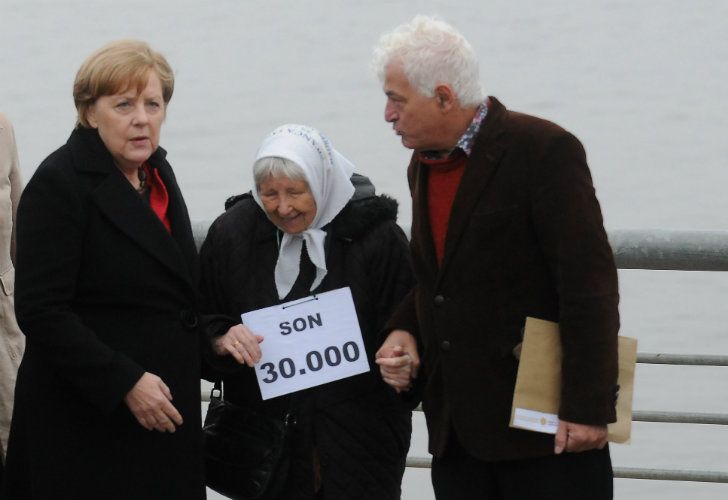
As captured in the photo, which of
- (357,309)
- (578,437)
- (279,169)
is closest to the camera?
(578,437)

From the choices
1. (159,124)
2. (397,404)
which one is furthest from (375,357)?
(159,124)

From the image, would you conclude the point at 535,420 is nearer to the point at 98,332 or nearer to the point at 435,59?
the point at 435,59

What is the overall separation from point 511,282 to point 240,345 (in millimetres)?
717

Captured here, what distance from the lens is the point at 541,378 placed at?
10.4 feet

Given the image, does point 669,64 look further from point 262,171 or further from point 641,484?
point 262,171

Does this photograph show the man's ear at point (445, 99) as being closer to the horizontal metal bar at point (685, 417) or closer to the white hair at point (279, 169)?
the white hair at point (279, 169)

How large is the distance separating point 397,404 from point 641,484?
4733mm

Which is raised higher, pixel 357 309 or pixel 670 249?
pixel 670 249

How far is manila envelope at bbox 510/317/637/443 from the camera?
10.3 feet

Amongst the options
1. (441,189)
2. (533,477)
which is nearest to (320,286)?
(441,189)

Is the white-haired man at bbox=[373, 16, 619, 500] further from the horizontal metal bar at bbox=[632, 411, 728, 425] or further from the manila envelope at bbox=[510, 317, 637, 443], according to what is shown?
the horizontal metal bar at bbox=[632, 411, 728, 425]

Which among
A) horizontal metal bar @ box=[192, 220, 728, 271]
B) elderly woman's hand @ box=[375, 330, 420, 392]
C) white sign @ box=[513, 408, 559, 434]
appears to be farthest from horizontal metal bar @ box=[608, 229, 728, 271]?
white sign @ box=[513, 408, 559, 434]

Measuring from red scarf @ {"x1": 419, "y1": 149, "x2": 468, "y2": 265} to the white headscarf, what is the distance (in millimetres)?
350

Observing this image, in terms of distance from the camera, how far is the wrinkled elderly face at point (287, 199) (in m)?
3.55
